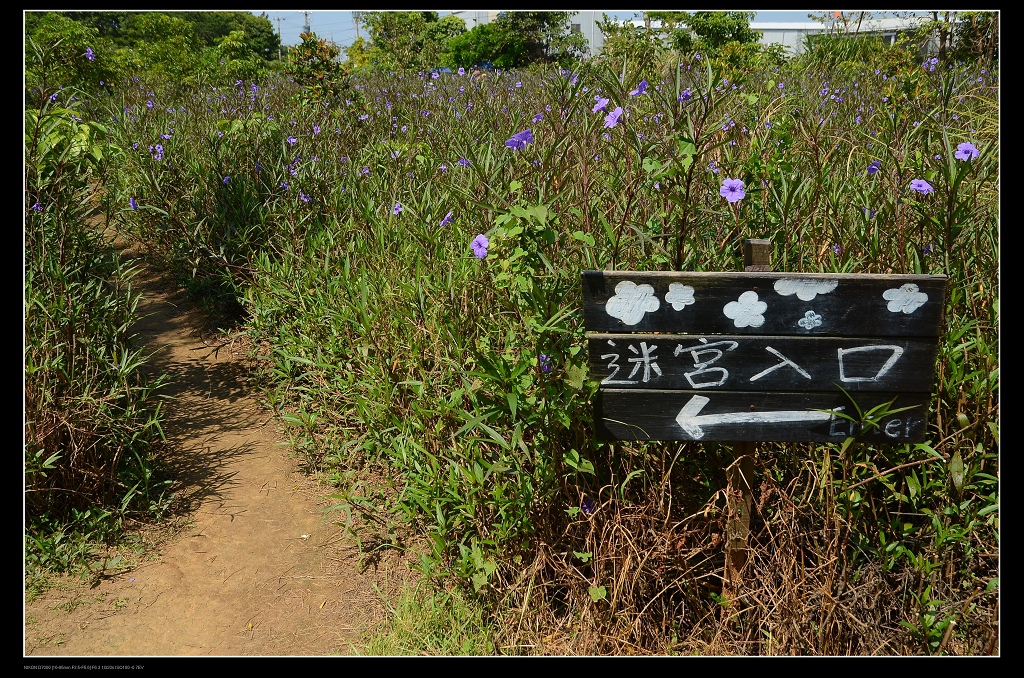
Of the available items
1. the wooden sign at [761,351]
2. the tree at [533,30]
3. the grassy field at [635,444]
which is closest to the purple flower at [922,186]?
the grassy field at [635,444]

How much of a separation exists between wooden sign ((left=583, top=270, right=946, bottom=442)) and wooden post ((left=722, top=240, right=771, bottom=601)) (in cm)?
14

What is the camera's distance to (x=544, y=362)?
187 centimetres

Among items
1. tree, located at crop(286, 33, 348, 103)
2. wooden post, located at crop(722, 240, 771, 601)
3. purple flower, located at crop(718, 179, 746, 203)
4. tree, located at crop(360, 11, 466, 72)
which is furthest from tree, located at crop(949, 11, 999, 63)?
tree, located at crop(360, 11, 466, 72)

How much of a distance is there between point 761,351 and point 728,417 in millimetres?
164

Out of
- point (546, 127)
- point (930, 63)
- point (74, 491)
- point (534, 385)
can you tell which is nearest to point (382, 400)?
point (534, 385)

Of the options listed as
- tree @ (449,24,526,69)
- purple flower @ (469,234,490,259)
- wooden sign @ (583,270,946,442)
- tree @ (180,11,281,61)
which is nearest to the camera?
wooden sign @ (583,270,946,442)

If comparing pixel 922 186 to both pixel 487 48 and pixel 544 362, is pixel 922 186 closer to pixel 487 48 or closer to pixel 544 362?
pixel 544 362

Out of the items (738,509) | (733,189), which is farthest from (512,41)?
(738,509)

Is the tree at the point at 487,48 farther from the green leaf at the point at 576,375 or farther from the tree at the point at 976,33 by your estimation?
the green leaf at the point at 576,375

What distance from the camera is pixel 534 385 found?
6.49 ft

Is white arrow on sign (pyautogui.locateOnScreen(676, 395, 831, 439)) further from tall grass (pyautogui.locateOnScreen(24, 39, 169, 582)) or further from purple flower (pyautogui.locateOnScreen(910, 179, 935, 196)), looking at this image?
tall grass (pyautogui.locateOnScreen(24, 39, 169, 582))

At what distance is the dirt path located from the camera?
2.04 metres

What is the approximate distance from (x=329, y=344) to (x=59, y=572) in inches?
45.3

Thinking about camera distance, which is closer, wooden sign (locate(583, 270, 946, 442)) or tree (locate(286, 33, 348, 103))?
wooden sign (locate(583, 270, 946, 442))
